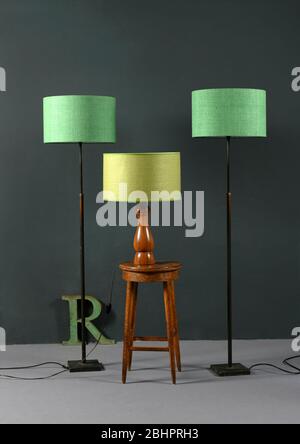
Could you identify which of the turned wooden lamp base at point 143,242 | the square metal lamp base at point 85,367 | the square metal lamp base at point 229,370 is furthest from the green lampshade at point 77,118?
the square metal lamp base at point 229,370

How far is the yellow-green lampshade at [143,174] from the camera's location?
181 inches

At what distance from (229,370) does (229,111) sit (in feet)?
5.24

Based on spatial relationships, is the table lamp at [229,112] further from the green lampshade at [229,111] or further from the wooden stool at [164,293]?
the wooden stool at [164,293]

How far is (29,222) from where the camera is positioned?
5.62 meters

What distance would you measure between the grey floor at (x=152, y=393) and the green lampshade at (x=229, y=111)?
1504 millimetres

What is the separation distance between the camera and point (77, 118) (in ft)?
15.6

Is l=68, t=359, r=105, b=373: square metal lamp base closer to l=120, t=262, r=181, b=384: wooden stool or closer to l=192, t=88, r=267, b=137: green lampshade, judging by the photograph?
l=120, t=262, r=181, b=384: wooden stool

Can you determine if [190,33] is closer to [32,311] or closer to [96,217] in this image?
[96,217]

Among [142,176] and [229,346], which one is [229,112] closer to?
[142,176]

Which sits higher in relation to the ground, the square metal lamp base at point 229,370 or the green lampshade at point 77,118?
the green lampshade at point 77,118

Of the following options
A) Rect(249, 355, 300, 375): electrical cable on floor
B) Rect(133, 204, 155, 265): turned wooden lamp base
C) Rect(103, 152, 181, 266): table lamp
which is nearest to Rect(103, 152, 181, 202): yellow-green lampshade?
Rect(103, 152, 181, 266): table lamp

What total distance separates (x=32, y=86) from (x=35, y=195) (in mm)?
767

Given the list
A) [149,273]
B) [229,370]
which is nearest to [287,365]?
[229,370]

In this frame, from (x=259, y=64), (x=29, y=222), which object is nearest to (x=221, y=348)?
(x=29, y=222)
